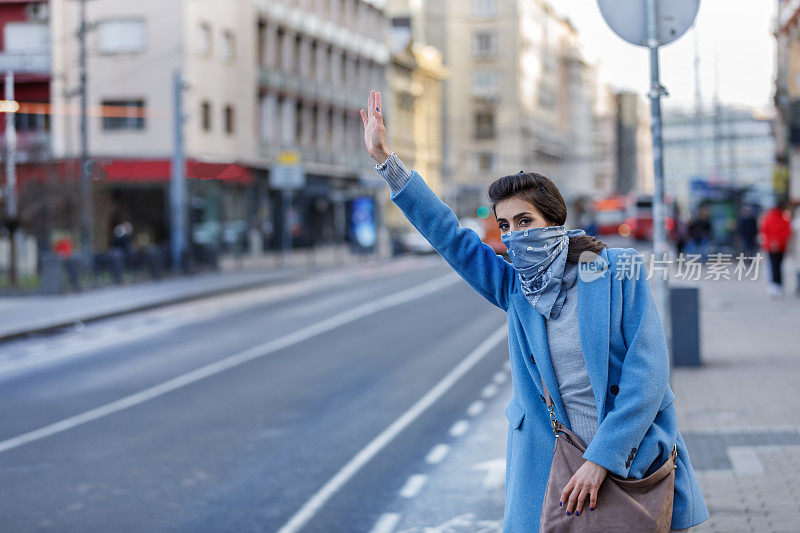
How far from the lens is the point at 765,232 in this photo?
72.2 feet

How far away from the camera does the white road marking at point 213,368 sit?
10.6 m

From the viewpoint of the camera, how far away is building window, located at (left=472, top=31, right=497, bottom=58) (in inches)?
3967

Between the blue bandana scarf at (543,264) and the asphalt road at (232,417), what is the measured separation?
399 cm

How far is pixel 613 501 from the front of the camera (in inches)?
128

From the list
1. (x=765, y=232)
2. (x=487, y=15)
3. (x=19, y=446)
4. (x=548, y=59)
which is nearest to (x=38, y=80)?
(x=765, y=232)

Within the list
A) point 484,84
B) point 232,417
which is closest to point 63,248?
point 232,417

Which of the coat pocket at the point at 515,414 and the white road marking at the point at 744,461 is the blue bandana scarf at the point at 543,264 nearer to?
the coat pocket at the point at 515,414

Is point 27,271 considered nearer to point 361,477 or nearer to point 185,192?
point 185,192

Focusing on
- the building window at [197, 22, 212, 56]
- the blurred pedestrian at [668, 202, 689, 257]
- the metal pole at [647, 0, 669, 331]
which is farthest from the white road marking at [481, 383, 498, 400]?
the building window at [197, 22, 212, 56]

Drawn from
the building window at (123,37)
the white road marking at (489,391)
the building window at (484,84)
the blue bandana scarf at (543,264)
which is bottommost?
the white road marking at (489,391)

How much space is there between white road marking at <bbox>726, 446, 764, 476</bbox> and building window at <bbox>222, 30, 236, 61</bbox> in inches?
1722

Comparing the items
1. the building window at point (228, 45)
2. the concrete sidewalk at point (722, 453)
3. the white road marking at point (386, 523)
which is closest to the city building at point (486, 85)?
the building window at point (228, 45)

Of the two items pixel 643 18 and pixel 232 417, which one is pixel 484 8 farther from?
pixel 643 18

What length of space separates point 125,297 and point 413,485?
20.6 meters
